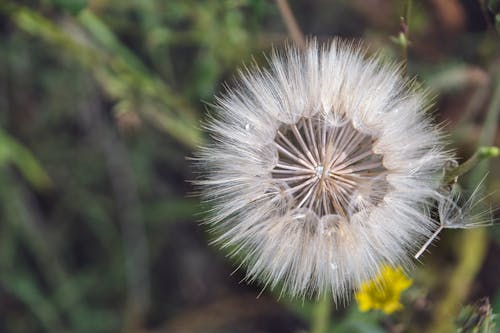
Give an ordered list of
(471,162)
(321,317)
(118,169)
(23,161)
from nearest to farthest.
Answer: (471,162) → (321,317) → (23,161) → (118,169)

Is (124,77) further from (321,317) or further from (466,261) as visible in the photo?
(466,261)

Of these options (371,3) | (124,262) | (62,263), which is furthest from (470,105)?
(62,263)

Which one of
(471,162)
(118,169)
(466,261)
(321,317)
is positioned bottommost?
(321,317)

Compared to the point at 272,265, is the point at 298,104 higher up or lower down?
higher up

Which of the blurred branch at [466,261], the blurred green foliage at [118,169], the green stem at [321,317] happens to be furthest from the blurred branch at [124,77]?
the blurred branch at [466,261]

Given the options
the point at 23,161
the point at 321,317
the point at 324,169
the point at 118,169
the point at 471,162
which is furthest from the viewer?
the point at 118,169

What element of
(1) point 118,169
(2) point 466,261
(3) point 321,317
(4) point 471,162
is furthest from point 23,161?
(4) point 471,162

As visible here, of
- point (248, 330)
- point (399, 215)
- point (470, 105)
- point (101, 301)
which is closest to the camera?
point (399, 215)

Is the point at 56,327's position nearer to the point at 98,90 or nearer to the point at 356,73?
the point at 98,90

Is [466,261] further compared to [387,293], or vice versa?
[466,261]
